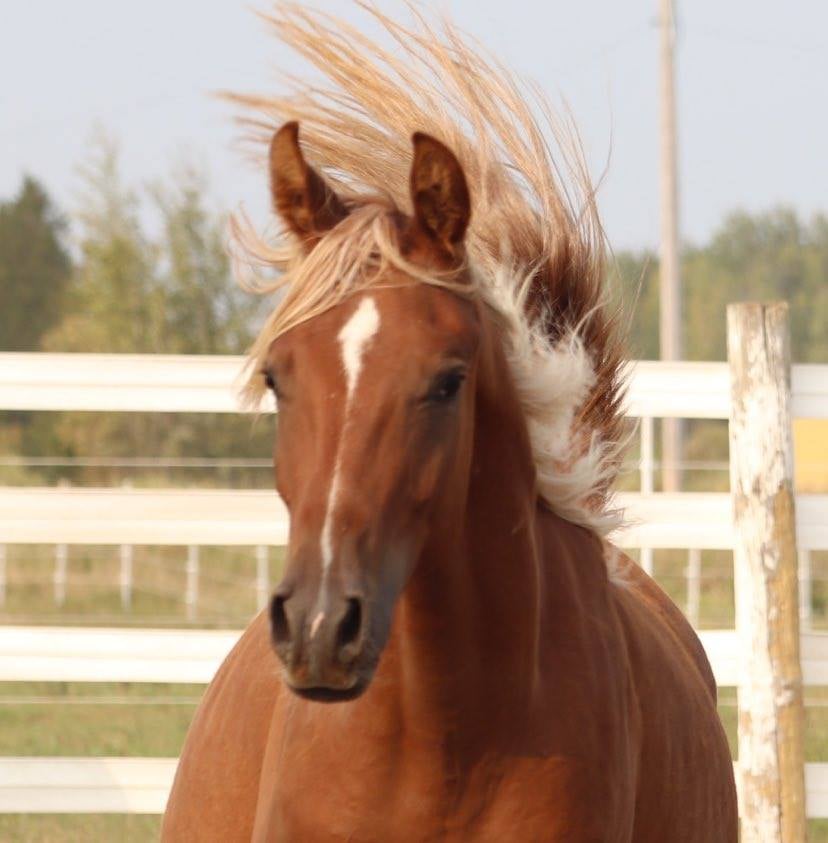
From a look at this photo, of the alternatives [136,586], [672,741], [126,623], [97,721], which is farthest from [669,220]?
[672,741]

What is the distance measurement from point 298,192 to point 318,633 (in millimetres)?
863

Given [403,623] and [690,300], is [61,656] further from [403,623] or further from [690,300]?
[690,300]

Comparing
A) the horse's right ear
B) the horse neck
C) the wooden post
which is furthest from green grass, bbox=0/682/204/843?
the horse's right ear

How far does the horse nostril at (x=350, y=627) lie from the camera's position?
7.02ft

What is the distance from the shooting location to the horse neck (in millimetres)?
2600

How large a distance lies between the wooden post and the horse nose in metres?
2.90

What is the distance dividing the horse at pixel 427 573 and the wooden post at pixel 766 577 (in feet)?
4.50

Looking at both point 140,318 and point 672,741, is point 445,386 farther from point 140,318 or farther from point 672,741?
point 140,318

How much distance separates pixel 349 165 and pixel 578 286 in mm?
585

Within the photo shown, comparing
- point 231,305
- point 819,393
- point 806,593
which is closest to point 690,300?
point 231,305

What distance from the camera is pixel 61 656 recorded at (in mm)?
4832

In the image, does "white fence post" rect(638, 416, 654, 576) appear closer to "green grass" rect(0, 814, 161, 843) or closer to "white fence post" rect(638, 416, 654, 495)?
"white fence post" rect(638, 416, 654, 495)

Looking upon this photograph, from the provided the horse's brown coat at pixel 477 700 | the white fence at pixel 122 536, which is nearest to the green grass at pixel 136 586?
the white fence at pixel 122 536

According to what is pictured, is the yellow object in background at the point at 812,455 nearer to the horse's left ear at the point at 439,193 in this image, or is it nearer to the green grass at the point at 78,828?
the green grass at the point at 78,828
